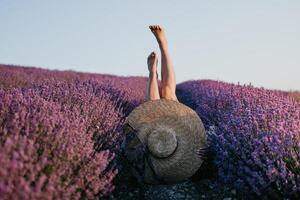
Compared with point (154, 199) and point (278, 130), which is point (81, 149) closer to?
point (154, 199)

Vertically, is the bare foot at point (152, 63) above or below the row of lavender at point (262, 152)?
above

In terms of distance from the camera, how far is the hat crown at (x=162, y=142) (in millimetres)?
3822

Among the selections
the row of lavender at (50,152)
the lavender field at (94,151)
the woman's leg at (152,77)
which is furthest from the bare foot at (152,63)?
the row of lavender at (50,152)

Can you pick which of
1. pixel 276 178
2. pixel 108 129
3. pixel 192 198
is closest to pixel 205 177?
pixel 192 198

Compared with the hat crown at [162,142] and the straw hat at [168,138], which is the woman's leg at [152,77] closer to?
the straw hat at [168,138]

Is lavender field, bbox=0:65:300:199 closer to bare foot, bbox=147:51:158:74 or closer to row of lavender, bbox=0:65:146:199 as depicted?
row of lavender, bbox=0:65:146:199

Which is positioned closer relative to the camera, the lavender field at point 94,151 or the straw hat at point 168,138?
the lavender field at point 94,151

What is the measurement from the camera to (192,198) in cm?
376

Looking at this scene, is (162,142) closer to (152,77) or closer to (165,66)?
(152,77)

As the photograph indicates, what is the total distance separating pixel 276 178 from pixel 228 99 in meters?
2.66

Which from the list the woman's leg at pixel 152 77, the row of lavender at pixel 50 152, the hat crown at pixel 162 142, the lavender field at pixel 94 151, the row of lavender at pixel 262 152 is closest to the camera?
the row of lavender at pixel 50 152

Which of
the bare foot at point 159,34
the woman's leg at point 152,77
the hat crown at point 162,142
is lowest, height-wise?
the hat crown at point 162,142

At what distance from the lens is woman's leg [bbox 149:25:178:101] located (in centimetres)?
482

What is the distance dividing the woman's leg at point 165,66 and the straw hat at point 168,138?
2.87 feet
